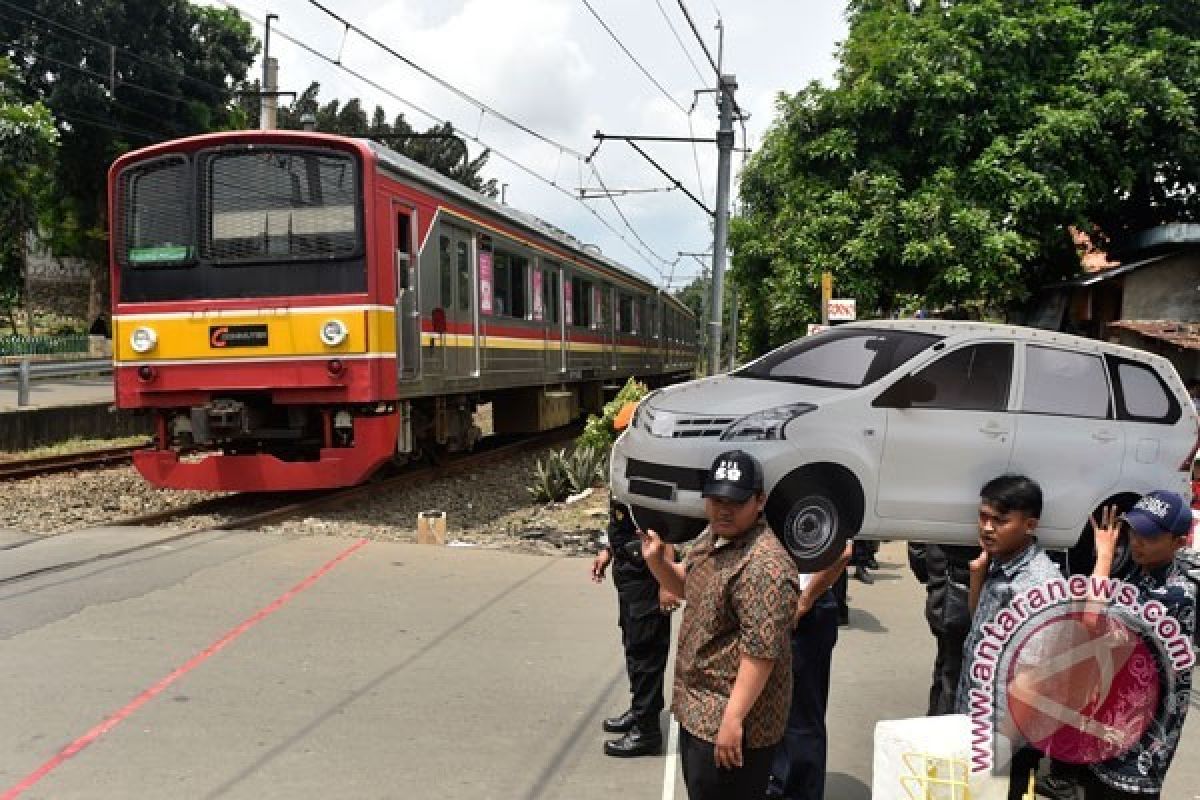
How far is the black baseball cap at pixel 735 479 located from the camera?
9.32 ft

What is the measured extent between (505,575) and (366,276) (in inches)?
116

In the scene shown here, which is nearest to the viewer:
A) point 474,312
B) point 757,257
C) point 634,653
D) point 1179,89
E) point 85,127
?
point 634,653

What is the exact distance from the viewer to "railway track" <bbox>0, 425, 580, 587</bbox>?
7949mm

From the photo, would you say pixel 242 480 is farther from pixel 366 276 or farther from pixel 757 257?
pixel 757 257

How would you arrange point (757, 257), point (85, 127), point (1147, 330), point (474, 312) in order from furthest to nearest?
point (85, 127)
point (757, 257)
point (1147, 330)
point (474, 312)

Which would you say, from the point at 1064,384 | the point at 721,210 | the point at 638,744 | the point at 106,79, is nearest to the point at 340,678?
the point at 638,744

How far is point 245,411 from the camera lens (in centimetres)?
912

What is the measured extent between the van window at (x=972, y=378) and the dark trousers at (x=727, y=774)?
9.75 feet

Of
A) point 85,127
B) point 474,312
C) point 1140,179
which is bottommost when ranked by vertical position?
point 474,312

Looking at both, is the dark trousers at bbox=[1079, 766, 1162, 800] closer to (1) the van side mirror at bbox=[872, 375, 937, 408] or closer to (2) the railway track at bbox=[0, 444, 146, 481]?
(1) the van side mirror at bbox=[872, 375, 937, 408]

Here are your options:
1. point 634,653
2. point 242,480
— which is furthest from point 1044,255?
point 634,653

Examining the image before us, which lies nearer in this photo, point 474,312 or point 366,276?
point 366,276

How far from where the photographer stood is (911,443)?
17.7 feet

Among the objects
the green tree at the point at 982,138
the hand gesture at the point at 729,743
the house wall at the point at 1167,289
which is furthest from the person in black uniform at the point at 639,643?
the house wall at the point at 1167,289
